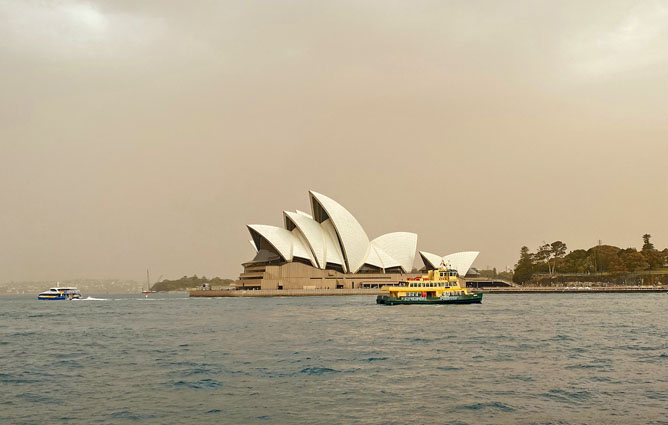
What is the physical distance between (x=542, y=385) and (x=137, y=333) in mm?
31643

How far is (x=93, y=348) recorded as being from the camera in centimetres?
3547

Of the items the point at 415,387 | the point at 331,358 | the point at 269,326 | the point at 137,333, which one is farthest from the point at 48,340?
the point at 415,387

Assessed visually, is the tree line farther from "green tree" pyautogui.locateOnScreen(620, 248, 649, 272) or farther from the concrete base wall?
the concrete base wall

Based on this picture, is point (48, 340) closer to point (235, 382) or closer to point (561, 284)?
point (235, 382)

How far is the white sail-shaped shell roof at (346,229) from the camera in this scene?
120 meters

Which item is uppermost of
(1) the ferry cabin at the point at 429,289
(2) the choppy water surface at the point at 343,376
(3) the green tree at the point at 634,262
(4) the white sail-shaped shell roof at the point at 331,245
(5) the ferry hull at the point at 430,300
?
(4) the white sail-shaped shell roof at the point at 331,245

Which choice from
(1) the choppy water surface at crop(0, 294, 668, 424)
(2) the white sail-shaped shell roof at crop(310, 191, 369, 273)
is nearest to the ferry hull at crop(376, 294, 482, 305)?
(1) the choppy water surface at crop(0, 294, 668, 424)

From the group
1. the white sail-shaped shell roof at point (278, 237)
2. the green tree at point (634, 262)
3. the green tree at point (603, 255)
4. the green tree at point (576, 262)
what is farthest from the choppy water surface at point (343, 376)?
the green tree at point (576, 262)

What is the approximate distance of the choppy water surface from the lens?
18.0 meters

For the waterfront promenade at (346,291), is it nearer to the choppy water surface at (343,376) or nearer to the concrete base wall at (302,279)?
the concrete base wall at (302,279)

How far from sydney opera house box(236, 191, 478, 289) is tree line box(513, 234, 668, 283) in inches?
2129

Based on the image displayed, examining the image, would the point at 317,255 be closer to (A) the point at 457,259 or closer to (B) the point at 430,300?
(A) the point at 457,259

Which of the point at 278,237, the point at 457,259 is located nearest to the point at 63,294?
the point at 278,237

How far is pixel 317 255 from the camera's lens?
12206 centimetres
